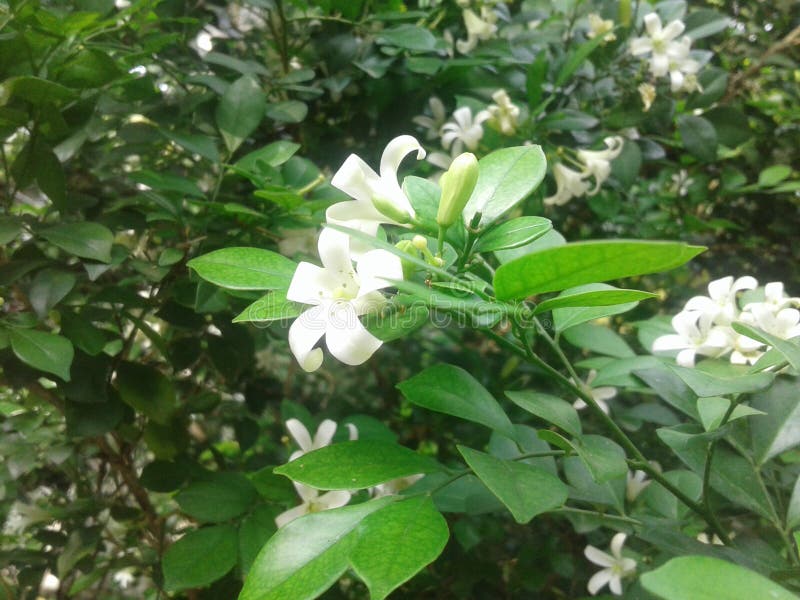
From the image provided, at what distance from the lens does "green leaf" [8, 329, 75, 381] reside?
0.56 meters

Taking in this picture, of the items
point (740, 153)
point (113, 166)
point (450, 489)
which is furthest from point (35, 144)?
point (740, 153)

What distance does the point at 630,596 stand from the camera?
541mm

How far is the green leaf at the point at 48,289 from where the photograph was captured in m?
0.61

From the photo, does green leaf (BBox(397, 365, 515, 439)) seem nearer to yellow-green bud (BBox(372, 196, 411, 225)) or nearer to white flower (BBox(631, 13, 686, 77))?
yellow-green bud (BBox(372, 196, 411, 225))

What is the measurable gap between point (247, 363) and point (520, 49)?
2.40 feet

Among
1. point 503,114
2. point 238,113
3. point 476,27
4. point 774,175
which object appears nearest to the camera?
point 238,113

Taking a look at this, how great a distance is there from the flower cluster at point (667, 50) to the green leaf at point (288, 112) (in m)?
0.58

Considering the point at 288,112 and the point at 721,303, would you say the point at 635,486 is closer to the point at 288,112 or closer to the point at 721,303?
the point at 721,303

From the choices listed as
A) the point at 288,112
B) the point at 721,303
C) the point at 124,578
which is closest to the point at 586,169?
the point at 721,303

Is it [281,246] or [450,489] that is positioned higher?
[281,246]

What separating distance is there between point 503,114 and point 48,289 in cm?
68

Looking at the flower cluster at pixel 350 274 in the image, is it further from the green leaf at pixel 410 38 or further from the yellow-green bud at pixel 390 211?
the green leaf at pixel 410 38

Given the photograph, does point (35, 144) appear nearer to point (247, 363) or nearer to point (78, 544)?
point (247, 363)

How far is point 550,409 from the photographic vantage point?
1.70ft
